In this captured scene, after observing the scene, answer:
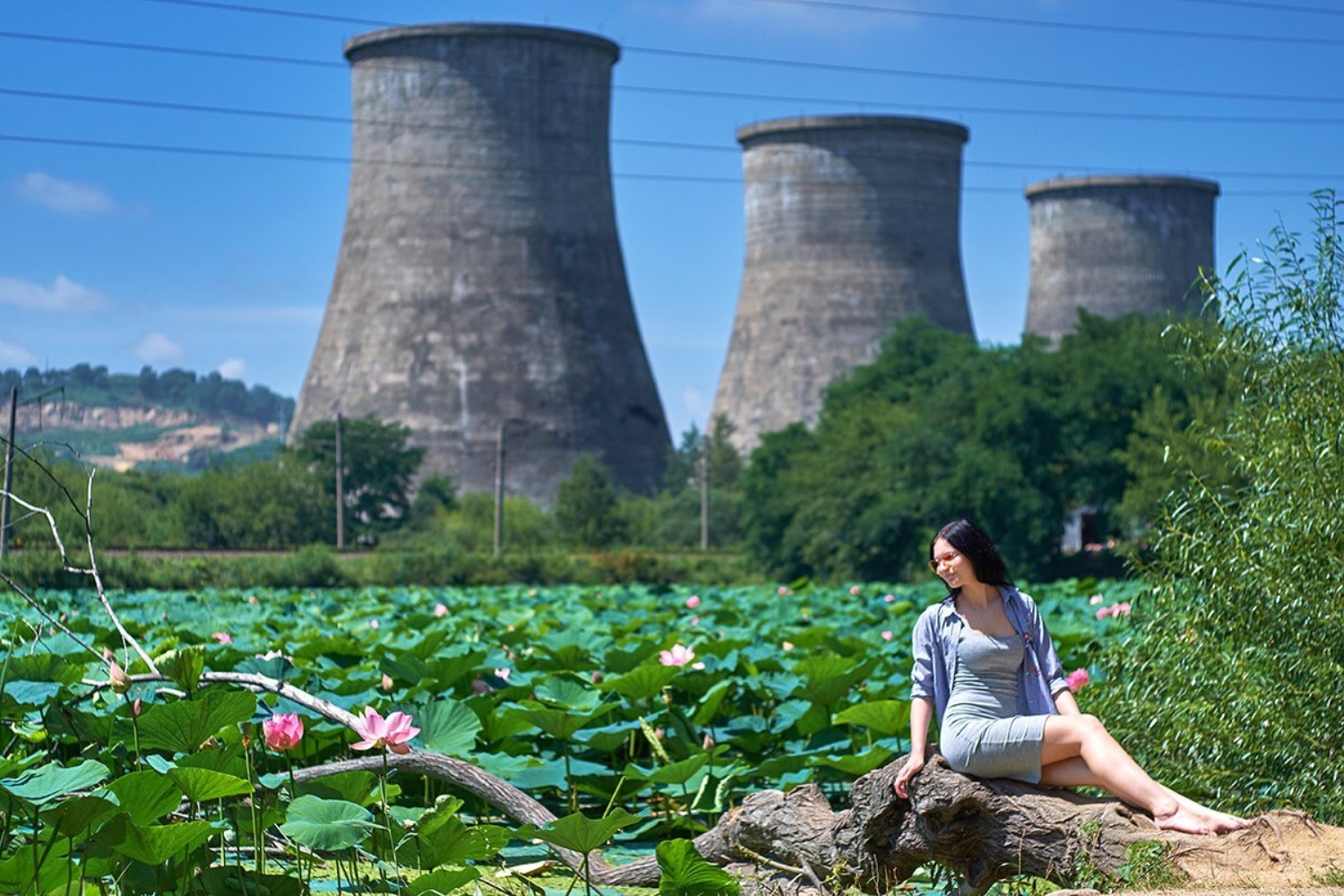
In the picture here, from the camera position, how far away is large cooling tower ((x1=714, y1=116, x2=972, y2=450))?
2894 centimetres

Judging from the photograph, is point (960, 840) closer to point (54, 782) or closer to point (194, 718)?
point (194, 718)

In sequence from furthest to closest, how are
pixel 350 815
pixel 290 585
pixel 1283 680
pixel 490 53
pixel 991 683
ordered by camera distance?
1. pixel 490 53
2. pixel 290 585
3. pixel 1283 680
4. pixel 991 683
5. pixel 350 815

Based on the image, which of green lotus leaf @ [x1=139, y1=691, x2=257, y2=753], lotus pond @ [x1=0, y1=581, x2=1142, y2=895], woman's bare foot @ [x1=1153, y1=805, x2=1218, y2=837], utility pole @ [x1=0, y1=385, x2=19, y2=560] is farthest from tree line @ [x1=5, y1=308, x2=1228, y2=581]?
green lotus leaf @ [x1=139, y1=691, x2=257, y2=753]

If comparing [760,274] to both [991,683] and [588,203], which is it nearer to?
[588,203]

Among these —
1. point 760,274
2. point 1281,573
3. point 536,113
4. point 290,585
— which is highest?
point 536,113

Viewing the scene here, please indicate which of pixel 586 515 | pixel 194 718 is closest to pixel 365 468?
pixel 586 515

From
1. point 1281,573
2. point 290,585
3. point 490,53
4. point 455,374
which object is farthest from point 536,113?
point 1281,573

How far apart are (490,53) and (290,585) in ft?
39.4

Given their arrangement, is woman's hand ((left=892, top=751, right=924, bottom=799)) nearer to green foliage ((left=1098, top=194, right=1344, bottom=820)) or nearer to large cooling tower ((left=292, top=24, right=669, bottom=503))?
green foliage ((left=1098, top=194, right=1344, bottom=820))

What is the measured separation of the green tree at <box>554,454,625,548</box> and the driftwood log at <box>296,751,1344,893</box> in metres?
20.6

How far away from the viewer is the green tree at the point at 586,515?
979 inches

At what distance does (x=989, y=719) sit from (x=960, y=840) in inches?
9.4

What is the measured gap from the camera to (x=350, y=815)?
10.4ft

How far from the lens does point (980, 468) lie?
57.6ft
